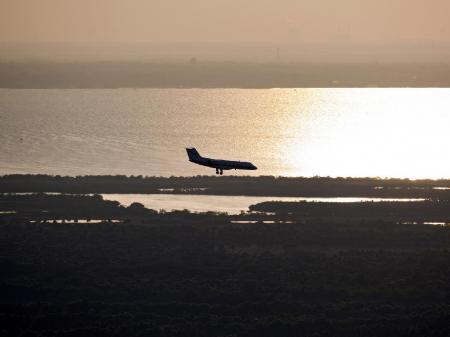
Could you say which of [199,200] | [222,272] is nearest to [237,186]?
[199,200]

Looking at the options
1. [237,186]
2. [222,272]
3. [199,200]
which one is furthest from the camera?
[237,186]

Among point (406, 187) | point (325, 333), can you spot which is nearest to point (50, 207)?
point (406, 187)

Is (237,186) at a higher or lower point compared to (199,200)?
higher

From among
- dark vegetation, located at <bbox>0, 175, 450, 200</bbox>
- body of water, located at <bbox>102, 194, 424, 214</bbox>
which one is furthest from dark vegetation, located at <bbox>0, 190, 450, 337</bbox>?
dark vegetation, located at <bbox>0, 175, 450, 200</bbox>

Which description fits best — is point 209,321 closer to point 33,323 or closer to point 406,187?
point 33,323

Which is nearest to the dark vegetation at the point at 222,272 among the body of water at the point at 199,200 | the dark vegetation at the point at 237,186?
the body of water at the point at 199,200

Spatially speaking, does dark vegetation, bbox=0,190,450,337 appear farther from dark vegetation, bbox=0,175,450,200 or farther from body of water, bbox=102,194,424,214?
dark vegetation, bbox=0,175,450,200

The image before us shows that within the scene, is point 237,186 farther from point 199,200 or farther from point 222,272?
point 222,272
